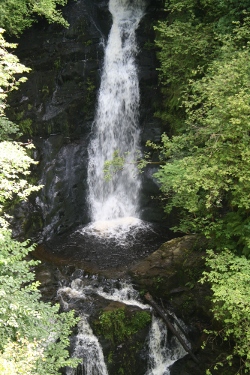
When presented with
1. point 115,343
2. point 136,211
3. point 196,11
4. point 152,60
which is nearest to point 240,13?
point 196,11

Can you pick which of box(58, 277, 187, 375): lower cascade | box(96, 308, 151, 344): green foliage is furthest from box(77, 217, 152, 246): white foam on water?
box(96, 308, 151, 344): green foliage

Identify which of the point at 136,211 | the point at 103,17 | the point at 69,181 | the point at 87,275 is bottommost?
the point at 87,275

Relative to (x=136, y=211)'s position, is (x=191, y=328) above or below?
below

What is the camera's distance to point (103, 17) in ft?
51.6

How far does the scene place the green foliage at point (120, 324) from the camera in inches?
351

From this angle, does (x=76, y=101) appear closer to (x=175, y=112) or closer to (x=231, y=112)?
(x=175, y=112)

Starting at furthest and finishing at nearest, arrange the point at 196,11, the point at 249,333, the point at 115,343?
the point at 196,11, the point at 115,343, the point at 249,333

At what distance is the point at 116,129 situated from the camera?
15.1 m

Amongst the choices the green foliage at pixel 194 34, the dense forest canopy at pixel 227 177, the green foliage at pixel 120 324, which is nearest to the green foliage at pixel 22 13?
the green foliage at pixel 194 34

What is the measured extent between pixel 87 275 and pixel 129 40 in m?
10.1

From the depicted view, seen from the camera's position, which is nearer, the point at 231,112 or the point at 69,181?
the point at 231,112

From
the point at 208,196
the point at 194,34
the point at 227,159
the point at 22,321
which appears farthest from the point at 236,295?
the point at 194,34

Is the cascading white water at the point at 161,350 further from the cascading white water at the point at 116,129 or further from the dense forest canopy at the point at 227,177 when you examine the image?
the cascading white water at the point at 116,129

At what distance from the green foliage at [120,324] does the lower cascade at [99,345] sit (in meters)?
0.25
